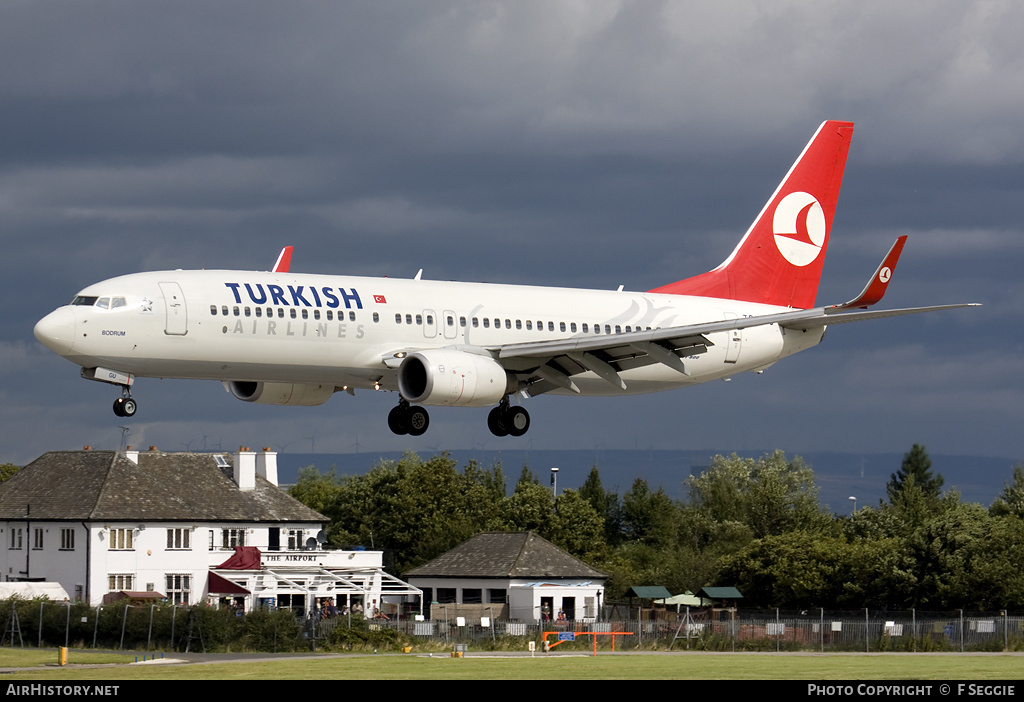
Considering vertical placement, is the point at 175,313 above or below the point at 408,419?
above

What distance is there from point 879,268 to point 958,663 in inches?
932

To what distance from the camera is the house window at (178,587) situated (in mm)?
113812

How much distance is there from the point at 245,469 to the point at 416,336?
71061mm

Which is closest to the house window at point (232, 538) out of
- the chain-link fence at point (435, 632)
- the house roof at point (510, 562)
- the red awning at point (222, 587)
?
the red awning at point (222, 587)

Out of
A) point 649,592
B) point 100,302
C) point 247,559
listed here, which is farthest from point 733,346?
point 247,559

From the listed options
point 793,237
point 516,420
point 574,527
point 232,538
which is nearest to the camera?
point 516,420

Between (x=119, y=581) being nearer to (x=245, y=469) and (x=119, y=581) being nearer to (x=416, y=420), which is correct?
(x=245, y=469)

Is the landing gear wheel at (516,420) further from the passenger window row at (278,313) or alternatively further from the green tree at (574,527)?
the green tree at (574,527)

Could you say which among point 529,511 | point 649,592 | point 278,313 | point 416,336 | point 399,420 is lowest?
point 649,592

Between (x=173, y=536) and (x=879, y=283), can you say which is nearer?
(x=879, y=283)

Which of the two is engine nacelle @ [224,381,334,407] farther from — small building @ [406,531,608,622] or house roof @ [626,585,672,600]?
house roof @ [626,585,672,600]

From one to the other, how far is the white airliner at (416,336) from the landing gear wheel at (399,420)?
12 centimetres

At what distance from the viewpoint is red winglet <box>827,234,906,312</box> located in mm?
55719

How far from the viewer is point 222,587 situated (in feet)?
365
